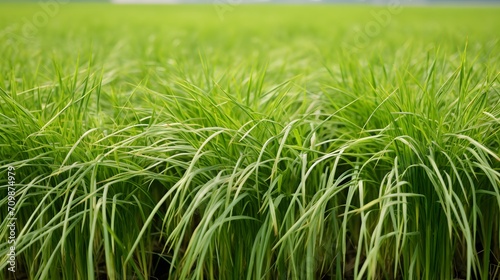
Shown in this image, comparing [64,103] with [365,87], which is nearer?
[64,103]

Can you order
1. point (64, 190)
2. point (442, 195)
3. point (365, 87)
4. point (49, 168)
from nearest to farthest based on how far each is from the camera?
point (442, 195) < point (64, 190) < point (49, 168) < point (365, 87)

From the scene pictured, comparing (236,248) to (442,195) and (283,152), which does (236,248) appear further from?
(442,195)

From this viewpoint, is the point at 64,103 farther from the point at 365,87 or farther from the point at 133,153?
the point at 365,87

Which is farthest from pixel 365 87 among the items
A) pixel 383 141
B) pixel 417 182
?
pixel 417 182

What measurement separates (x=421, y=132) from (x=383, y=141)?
0.13m

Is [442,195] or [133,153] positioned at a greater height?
[133,153]

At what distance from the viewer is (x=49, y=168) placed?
6.41 feet

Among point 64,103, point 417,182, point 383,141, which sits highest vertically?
point 64,103

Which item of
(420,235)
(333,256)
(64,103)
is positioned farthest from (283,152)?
(64,103)

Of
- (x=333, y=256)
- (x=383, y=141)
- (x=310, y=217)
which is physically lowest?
(x=333, y=256)

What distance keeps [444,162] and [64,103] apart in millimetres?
1466

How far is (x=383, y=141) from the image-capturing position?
72.9 inches

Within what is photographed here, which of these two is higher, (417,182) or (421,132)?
(421,132)

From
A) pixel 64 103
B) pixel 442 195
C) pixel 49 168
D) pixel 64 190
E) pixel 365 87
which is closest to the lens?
pixel 442 195
